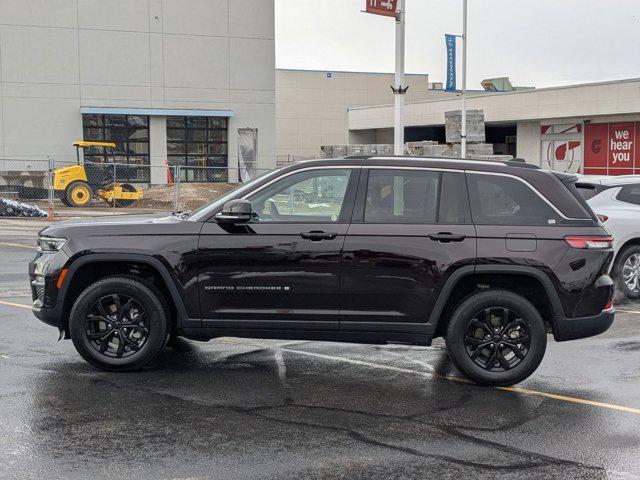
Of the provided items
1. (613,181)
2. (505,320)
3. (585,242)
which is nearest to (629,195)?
(613,181)

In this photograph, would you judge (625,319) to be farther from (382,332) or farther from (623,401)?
(382,332)

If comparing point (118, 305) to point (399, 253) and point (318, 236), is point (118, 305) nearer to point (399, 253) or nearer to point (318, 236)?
point (318, 236)

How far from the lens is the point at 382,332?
6.70m

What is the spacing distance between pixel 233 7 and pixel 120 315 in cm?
3415

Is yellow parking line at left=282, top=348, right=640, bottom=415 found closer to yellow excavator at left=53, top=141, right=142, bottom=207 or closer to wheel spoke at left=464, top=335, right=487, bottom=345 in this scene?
wheel spoke at left=464, top=335, right=487, bottom=345

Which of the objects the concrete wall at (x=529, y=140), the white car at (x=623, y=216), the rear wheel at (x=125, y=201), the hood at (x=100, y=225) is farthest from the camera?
the concrete wall at (x=529, y=140)

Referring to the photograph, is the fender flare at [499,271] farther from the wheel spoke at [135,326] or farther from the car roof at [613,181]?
the car roof at [613,181]

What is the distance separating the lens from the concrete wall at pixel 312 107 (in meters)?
68.6

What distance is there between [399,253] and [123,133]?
109 feet

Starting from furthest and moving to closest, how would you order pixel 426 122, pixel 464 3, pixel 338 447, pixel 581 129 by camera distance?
pixel 426 122 → pixel 581 129 → pixel 464 3 → pixel 338 447

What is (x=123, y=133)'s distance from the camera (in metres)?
38.1

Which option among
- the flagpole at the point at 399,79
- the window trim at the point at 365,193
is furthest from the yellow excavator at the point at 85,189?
the window trim at the point at 365,193

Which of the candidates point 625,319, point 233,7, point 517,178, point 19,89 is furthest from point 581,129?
point 517,178

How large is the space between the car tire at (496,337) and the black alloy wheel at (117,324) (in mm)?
2614
